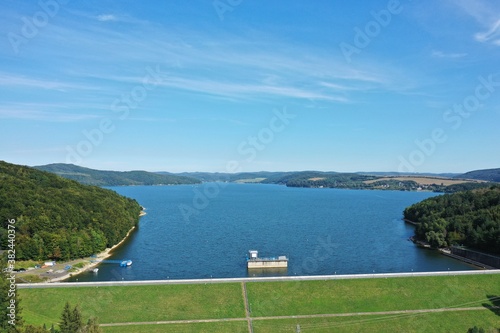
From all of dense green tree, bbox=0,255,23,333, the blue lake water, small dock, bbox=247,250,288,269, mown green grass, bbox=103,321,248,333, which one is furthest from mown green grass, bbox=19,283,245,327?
small dock, bbox=247,250,288,269

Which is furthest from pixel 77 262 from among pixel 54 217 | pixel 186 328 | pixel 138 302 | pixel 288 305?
pixel 288 305

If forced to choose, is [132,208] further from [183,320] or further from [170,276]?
[183,320]

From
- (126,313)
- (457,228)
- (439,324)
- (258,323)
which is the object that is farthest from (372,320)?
(457,228)

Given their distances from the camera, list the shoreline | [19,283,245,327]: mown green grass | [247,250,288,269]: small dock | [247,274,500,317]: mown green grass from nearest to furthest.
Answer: [19,283,245,327]: mown green grass
[247,274,500,317]: mown green grass
the shoreline
[247,250,288,269]: small dock

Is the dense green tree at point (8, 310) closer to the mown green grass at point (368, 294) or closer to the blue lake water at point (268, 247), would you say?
the mown green grass at point (368, 294)

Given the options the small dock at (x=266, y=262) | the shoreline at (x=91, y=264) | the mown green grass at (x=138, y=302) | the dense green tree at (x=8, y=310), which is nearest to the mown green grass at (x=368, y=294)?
the mown green grass at (x=138, y=302)

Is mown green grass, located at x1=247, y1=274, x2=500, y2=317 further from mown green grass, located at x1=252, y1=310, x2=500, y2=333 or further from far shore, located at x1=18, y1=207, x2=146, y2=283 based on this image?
far shore, located at x1=18, y1=207, x2=146, y2=283

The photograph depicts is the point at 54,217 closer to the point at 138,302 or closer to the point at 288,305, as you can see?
the point at 138,302
